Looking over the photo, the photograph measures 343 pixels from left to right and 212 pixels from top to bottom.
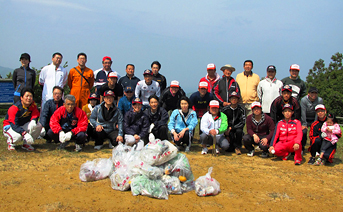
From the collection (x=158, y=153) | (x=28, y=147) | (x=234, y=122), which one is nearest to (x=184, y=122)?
(x=234, y=122)

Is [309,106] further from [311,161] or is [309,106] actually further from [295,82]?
[311,161]

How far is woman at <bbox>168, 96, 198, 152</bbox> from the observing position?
23.3 feet

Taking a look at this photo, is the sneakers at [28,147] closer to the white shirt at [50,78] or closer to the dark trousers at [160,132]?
the white shirt at [50,78]

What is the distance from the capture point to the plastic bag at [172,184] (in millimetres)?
4387

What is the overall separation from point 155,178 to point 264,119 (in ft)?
11.7

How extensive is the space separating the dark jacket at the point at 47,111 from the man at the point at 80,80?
997mm

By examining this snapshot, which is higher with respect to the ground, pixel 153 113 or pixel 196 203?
pixel 153 113

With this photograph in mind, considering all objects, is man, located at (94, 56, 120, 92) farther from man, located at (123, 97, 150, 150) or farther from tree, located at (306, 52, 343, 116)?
tree, located at (306, 52, 343, 116)

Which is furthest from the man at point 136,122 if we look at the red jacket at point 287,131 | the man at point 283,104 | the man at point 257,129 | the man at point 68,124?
the man at point 283,104

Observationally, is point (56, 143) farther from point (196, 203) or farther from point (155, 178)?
point (196, 203)

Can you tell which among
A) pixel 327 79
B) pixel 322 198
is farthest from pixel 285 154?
pixel 327 79

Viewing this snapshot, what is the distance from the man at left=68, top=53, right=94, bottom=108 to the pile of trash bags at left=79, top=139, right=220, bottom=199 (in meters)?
3.64

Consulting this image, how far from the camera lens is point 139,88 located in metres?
7.88

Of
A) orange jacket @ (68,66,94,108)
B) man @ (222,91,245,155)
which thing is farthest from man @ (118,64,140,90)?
man @ (222,91,245,155)
